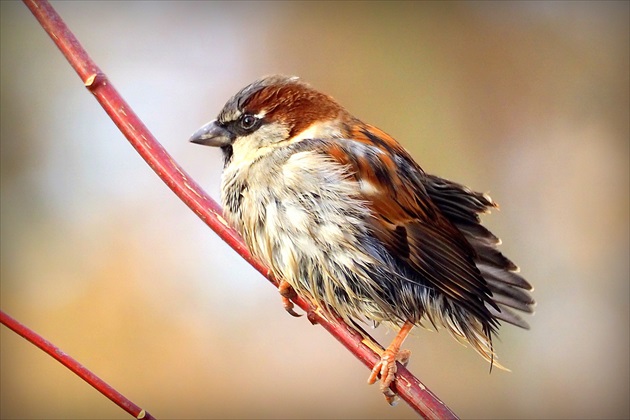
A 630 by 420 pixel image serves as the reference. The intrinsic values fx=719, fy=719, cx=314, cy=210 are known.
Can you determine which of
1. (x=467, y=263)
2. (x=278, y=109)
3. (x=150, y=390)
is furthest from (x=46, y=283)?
(x=467, y=263)

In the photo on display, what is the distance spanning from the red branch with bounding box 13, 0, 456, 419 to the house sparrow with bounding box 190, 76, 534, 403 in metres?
0.07

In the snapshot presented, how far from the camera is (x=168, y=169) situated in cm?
114

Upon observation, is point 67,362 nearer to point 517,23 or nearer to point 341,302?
point 341,302

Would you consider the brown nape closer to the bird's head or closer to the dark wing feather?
the bird's head

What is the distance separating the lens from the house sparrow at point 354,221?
4.45 feet

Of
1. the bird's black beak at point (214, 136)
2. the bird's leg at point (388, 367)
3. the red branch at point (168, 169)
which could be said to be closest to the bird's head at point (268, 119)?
the bird's black beak at point (214, 136)

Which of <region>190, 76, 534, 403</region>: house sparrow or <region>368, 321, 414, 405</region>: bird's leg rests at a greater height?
<region>190, 76, 534, 403</region>: house sparrow

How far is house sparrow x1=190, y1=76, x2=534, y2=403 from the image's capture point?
1.36m

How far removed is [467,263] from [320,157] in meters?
0.37

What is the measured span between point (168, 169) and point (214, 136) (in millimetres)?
345

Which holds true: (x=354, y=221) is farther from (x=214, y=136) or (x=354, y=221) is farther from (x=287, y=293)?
(x=214, y=136)

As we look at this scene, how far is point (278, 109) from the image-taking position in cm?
149

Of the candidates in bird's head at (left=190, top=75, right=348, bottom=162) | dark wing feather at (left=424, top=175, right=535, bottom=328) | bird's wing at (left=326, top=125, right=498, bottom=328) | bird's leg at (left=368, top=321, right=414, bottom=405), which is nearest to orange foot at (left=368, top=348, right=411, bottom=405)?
bird's leg at (left=368, top=321, right=414, bottom=405)

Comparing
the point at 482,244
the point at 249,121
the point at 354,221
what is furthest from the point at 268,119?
the point at 482,244
